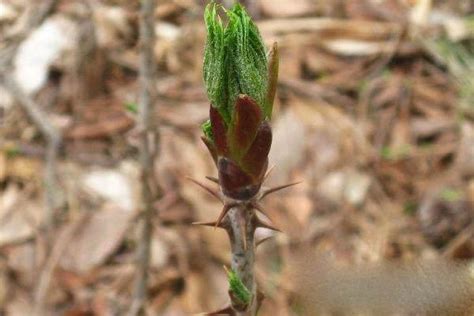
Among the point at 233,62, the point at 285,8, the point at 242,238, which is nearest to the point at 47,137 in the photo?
the point at 285,8

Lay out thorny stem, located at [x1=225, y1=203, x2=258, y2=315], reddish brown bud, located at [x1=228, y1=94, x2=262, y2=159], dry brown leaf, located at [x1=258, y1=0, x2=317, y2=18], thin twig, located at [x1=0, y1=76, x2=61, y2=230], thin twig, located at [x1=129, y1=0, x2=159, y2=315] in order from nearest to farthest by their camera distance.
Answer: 1. reddish brown bud, located at [x1=228, y1=94, x2=262, y2=159]
2. thorny stem, located at [x1=225, y1=203, x2=258, y2=315]
3. thin twig, located at [x1=129, y1=0, x2=159, y2=315]
4. thin twig, located at [x1=0, y1=76, x2=61, y2=230]
5. dry brown leaf, located at [x1=258, y1=0, x2=317, y2=18]

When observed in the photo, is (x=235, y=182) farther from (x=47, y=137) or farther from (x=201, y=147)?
(x=47, y=137)

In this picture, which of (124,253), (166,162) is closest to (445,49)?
(166,162)

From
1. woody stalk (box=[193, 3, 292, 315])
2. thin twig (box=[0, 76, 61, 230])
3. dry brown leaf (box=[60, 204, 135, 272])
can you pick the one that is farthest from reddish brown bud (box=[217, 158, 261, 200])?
thin twig (box=[0, 76, 61, 230])

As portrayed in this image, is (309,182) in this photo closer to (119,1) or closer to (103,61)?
(103,61)

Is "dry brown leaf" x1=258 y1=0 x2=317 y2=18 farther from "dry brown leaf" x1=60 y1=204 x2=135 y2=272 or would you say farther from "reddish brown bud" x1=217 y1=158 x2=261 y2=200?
"reddish brown bud" x1=217 y1=158 x2=261 y2=200

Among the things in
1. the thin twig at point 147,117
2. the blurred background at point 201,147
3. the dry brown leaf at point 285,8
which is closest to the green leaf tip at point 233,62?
A: the thin twig at point 147,117

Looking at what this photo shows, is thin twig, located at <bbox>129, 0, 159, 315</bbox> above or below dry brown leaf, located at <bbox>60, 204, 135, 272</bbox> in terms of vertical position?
above

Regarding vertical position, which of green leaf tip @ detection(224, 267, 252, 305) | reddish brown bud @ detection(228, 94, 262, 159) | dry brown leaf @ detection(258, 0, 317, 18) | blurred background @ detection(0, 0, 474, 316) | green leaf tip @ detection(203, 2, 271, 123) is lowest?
blurred background @ detection(0, 0, 474, 316)

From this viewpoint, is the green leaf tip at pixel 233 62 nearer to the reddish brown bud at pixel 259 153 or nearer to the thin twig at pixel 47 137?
the reddish brown bud at pixel 259 153
